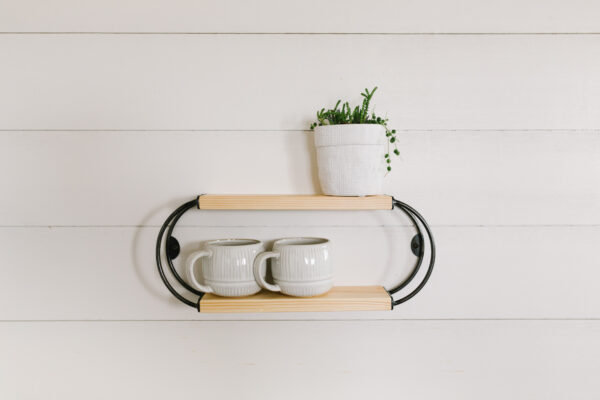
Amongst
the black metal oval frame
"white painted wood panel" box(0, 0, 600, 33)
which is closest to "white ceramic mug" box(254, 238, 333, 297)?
the black metal oval frame

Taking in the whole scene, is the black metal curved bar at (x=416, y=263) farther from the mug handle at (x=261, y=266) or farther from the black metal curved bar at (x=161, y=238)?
the black metal curved bar at (x=161, y=238)

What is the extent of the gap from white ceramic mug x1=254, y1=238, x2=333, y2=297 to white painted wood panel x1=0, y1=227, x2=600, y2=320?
0.25 feet

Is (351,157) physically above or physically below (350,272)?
above

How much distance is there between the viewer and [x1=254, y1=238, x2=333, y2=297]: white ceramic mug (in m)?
0.53

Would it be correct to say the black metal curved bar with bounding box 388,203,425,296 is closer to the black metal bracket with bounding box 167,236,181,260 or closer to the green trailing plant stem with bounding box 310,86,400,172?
the green trailing plant stem with bounding box 310,86,400,172

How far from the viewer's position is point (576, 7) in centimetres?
60

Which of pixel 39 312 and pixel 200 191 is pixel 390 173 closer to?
pixel 200 191

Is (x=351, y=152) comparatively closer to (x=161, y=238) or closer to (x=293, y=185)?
(x=293, y=185)

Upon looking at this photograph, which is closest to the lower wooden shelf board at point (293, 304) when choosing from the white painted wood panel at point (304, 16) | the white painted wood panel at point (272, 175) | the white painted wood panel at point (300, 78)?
the white painted wood panel at point (272, 175)

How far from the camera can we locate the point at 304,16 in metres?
0.61

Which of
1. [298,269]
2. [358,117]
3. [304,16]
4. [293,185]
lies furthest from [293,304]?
[304,16]

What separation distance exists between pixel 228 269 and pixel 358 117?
300 millimetres

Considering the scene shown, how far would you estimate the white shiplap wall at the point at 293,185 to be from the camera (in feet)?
1.99

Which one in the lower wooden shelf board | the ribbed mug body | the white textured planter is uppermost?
the white textured planter
